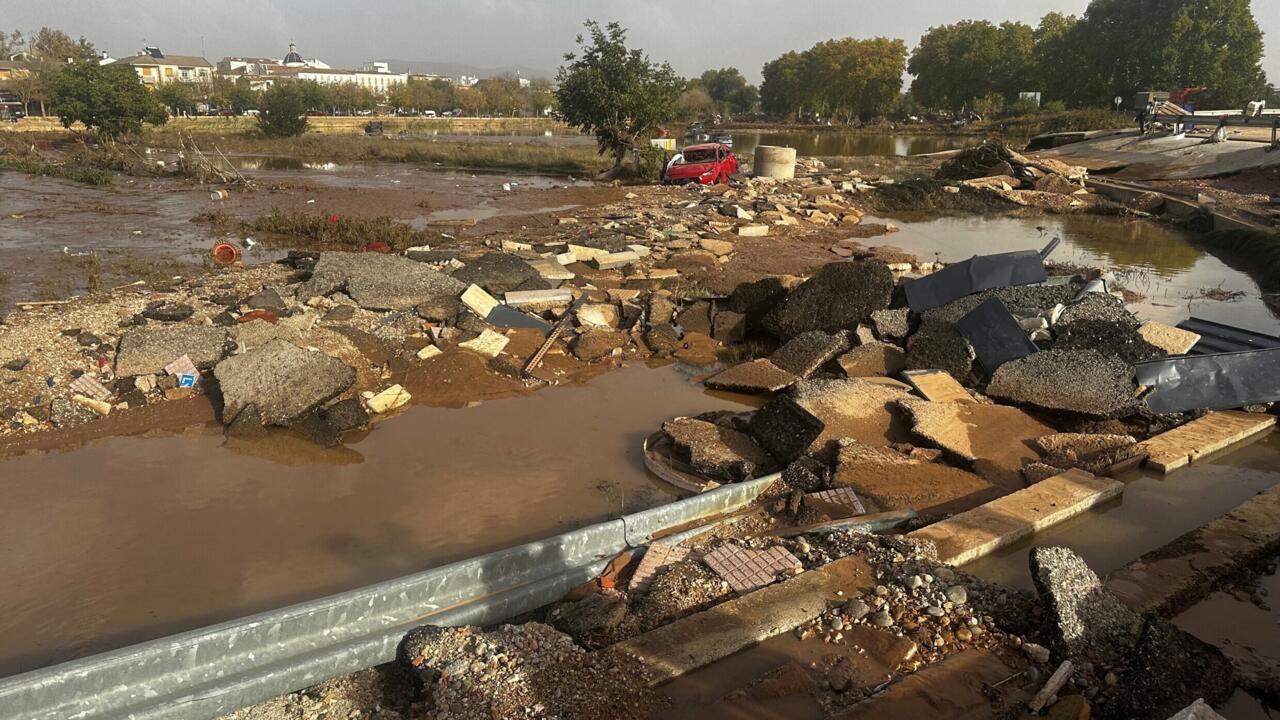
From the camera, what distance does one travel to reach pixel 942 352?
7.44 metres

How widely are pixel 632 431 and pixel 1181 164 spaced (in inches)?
1020

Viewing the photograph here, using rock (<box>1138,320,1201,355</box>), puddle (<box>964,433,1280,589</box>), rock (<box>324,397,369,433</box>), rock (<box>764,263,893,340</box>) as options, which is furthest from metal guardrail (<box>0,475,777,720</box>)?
rock (<box>1138,320,1201,355</box>)

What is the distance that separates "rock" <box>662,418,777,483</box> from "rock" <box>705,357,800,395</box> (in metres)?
1.37

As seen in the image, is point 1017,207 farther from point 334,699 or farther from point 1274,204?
point 334,699

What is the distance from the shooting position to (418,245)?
1377cm

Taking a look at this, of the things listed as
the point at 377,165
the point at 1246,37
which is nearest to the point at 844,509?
the point at 377,165

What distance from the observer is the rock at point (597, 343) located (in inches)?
339

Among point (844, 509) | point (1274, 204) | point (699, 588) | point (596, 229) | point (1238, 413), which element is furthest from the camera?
Result: point (1274, 204)

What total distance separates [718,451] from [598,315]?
13.1 ft

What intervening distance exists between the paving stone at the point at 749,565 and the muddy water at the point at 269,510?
132cm

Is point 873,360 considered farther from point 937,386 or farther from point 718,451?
point 718,451

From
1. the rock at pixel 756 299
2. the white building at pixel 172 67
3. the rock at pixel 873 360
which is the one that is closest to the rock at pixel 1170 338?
the rock at pixel 873 360

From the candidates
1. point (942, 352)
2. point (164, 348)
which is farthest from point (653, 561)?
point (164, 348)

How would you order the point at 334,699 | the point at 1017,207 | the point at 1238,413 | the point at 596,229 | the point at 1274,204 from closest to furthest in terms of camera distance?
1. the point at 334,699
2. the point at 1238,413
3. the point at 596,229
4. the point at 1274,204
5. the point at 1017,207
